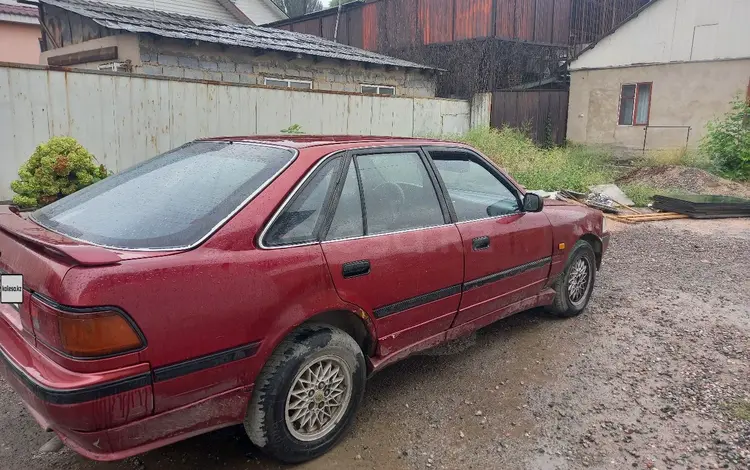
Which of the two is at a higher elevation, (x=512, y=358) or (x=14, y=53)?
(x=14, y=53)

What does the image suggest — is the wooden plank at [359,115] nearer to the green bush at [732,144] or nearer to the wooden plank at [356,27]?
the green bush at [732,144]

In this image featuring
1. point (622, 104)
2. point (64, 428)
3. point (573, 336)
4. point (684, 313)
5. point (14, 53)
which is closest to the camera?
point (64, 428)

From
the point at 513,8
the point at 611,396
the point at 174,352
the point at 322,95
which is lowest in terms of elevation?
the point at 611,396

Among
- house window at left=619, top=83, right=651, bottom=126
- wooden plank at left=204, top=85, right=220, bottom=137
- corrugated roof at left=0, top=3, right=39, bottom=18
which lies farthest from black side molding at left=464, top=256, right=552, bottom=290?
corrugated roof at left=0, top=3, right=39, bottom=18

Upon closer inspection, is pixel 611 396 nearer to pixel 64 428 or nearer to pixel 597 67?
pixel 64 428

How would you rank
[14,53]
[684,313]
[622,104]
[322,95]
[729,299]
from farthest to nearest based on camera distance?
[14,53] < [622,104] < [322,95] < [729,299] < [684,313]

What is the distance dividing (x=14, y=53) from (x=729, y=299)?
2225 centimetres

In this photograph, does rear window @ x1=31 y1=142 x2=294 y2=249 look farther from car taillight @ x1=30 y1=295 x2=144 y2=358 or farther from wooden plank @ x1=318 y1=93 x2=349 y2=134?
wooden plank @ x1=318 y1=93 x2=349 y2=134

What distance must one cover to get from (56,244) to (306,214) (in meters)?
1.09

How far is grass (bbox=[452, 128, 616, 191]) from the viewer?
1122cm

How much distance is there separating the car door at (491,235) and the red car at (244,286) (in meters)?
0.02

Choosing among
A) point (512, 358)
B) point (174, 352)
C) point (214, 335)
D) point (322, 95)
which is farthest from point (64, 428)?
point (322, 95)

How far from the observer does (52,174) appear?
6039 mm

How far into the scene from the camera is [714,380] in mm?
3670
